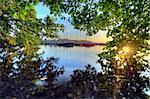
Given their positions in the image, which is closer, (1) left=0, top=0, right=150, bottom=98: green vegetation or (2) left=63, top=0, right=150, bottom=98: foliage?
(1) left=0, top=0, right=150, bottom=98: green vegetation

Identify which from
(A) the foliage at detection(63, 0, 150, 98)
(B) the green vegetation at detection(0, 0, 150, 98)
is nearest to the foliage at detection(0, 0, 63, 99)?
(B) the green vegetation at detection(0, 0, 150, 98)

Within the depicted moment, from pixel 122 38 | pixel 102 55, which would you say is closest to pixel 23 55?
pixel 102 55

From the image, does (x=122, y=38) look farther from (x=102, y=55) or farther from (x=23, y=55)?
(x=23, y=55)

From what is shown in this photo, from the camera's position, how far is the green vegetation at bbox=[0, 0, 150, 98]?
192 inches

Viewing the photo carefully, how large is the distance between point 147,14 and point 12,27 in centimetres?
198

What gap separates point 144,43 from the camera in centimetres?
561

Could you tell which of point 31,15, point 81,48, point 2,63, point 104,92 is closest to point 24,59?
point 2,63

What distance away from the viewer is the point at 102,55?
564 centimetres

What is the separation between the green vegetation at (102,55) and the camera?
4867 millimetres

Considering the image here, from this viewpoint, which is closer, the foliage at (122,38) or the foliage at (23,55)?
the foliage at (23,55)

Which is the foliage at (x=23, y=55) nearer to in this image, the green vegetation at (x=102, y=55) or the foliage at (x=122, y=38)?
the green vegetation at (x=102, y=55)

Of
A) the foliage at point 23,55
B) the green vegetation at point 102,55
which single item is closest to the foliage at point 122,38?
the green vegetation at point 102,55

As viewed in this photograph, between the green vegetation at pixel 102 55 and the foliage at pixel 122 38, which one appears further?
the foliage at pixel 122 38

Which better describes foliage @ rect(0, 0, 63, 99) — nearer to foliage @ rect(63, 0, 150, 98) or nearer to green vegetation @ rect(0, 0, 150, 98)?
green vegetation @ rect(0, 0, 150, 98)
